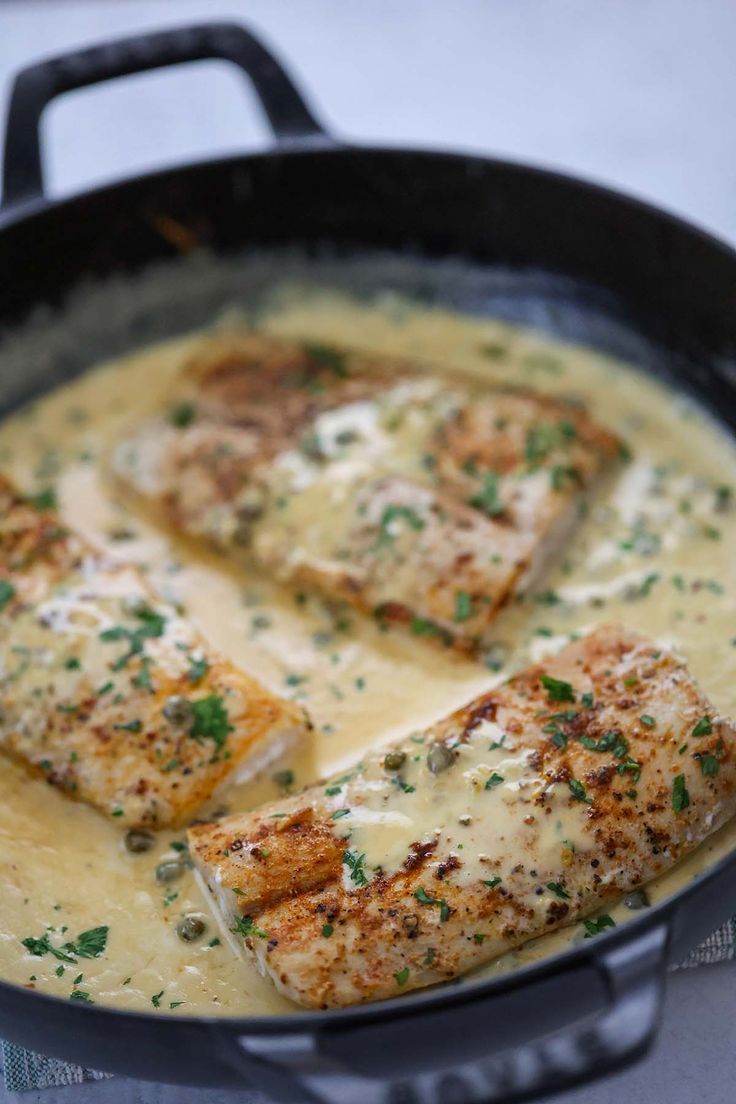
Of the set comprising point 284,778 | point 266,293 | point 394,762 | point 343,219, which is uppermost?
point 343,219

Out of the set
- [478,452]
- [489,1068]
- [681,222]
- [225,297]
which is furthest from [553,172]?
[489,1068]

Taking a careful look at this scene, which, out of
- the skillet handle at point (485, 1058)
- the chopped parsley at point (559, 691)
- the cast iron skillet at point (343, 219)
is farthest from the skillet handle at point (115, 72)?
the skillet handle at point (485, 1058)

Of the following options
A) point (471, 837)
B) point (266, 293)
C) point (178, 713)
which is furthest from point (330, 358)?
point (471, 837)

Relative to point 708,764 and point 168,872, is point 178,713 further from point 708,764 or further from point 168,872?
point 708,764

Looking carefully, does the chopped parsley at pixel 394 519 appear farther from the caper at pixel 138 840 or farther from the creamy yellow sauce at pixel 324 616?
the caper at pixel 138 840

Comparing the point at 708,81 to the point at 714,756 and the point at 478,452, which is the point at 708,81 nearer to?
the point at 478,452

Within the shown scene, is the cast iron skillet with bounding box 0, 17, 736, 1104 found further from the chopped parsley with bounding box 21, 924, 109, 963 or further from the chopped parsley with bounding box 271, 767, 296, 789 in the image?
the chopped parsley with bounding box 21, 924, 109, 963

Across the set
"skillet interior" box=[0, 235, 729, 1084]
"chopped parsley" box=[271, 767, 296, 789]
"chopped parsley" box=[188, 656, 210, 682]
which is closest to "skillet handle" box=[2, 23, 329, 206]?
"skillet interior" box=[0, 235, 729, 1084]

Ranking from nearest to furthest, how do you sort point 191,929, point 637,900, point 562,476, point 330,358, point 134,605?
point 637,900, point 191,929, point 134,605, point 562,476, point 330,358
